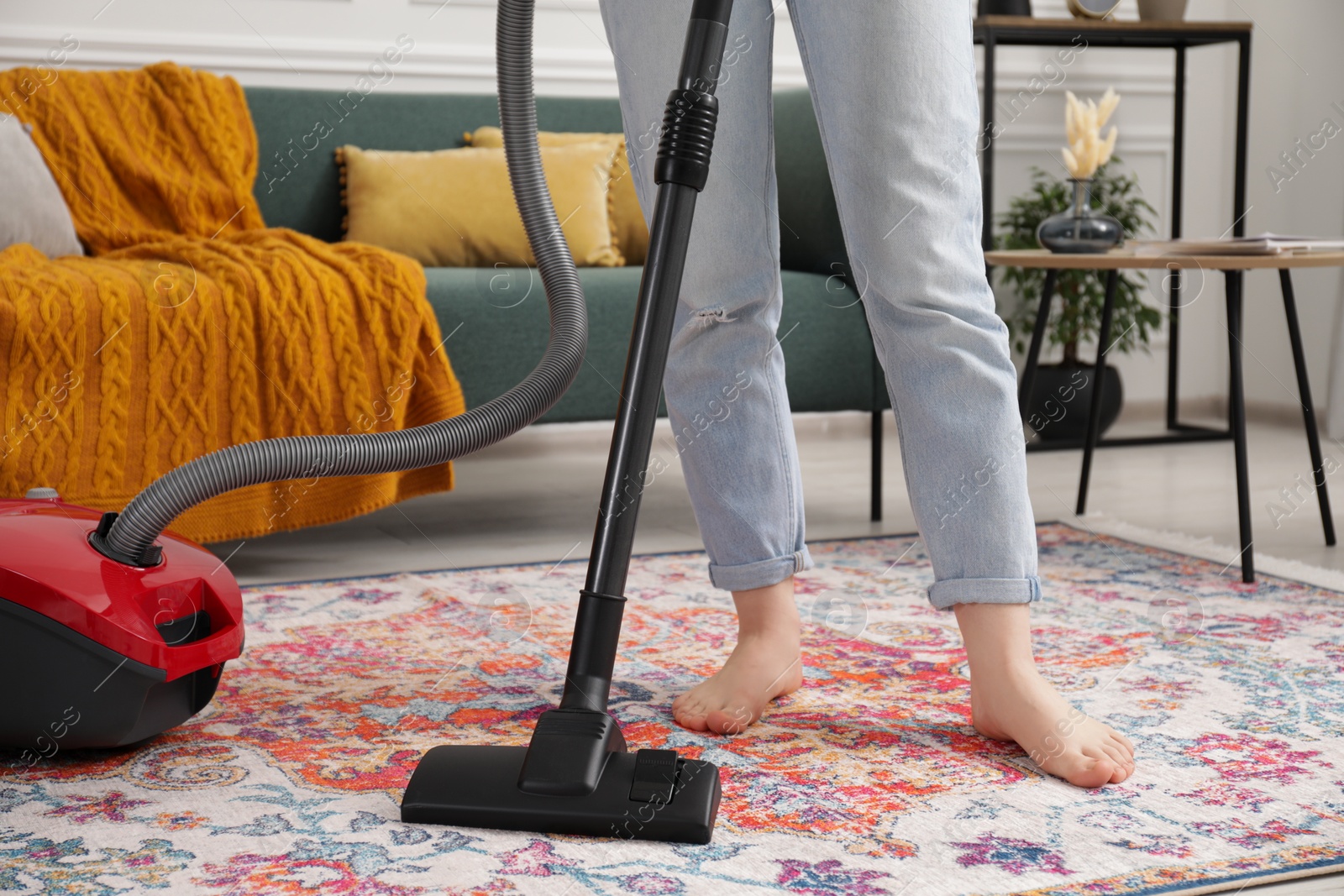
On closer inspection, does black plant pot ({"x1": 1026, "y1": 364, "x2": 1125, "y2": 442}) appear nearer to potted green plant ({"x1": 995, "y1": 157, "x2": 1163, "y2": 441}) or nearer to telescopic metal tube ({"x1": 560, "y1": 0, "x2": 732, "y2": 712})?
potted green plant ({"x1": 995, "y1": 157, "x2": 1163, "y2": 441})

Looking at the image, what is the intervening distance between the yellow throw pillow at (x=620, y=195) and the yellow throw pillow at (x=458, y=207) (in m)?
0.06

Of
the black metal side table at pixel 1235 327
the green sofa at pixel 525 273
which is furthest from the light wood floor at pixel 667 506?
the green sofa at pixel 525 273

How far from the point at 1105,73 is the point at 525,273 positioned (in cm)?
189

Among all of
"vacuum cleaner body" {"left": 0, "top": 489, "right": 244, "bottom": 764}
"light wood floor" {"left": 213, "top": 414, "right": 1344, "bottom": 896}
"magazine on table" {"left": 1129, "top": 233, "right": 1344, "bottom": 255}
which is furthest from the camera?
"light wood floor" {"left": 213, "top": 414, "right": 1344, "bottom": 896}

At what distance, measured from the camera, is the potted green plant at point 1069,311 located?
10.2 ft

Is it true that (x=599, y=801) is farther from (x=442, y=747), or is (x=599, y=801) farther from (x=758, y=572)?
(x=758, y=572)

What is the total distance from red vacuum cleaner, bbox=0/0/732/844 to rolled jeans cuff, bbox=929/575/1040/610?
234mm

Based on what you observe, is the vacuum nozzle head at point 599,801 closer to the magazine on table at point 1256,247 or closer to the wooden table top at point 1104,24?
the magazine on table at point 1256,247

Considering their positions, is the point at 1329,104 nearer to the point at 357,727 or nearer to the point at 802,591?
the point at 802,591

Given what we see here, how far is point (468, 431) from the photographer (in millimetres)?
1132

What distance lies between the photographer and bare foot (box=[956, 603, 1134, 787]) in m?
0.96

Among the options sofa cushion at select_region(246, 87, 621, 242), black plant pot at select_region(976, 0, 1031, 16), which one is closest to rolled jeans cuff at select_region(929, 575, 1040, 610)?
sofa cushion at select_region(246, 87, 621, 242)

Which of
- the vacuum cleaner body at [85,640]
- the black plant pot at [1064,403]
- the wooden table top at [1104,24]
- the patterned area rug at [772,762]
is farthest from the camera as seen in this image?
the black plant pot at [1064,403]

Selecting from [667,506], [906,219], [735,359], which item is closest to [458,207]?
[667,506]
